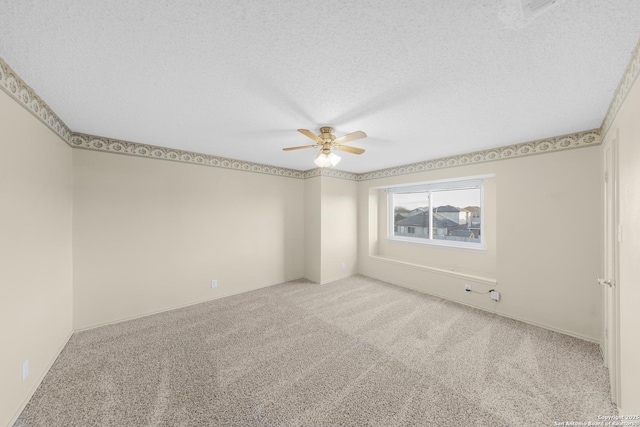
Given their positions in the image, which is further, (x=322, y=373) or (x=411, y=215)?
(x=411, y=215)

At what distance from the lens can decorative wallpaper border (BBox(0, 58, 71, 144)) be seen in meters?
1.46

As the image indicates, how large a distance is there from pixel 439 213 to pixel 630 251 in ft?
10.1

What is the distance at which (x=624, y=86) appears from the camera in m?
1.51

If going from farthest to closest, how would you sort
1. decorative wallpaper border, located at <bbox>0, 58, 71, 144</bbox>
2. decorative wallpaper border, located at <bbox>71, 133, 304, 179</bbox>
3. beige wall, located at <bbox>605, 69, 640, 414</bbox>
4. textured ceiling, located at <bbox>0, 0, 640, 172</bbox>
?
decorative wallpaper border, located at <bbox>71, 133, 304, 179</bbox> → decorative wallpaper border, located at <bbox>0, 58, 71, 144</bbox> → beige wall, located at <bbox>605, 69, 640, 414</bbox> → textured ceiling, located at <bbox>0, 0, 640, 172</bbox>

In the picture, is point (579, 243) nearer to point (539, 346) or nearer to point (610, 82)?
point (539, 346)

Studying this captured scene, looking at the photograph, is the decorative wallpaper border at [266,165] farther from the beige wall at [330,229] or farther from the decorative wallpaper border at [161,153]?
the beige wall at [330,229]

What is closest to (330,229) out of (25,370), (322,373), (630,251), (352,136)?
(352,136)

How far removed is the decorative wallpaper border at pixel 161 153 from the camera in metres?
2.71

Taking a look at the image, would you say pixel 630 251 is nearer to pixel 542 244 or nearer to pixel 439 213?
pixel 542 244

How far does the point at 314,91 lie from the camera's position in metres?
1.69

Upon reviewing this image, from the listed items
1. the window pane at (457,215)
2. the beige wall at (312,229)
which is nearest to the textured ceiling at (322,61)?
the window pane at (457,215)

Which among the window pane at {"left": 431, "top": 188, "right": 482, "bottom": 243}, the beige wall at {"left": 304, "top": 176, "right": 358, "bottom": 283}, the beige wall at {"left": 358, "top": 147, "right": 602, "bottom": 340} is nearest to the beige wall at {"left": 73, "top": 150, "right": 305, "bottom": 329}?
the beige wall at {"left": 304, "top": 176, "right": 358, "bottom": 283}

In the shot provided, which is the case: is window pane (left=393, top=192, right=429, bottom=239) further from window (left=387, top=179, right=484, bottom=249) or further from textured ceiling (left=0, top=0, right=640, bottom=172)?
textured ceiling (left=0, top=0, right=640, bottom=172)

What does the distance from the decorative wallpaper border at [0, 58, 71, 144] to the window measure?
503 cm
